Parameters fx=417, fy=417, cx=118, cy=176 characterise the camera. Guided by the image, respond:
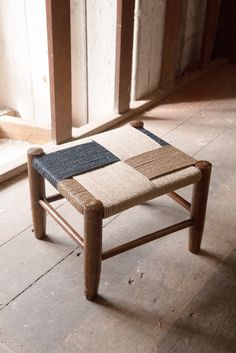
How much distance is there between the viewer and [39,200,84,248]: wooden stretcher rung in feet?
3.78

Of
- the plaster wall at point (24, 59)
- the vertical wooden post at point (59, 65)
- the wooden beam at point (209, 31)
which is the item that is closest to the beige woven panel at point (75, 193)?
the vertical wooden post at point (59, 65)

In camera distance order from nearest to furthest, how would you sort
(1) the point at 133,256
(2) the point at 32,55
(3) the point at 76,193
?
(3) the point at 76,193
(1) the point at 133,256
(2) the point at 32,55

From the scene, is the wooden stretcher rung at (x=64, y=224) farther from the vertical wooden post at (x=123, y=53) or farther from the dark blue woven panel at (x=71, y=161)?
the vertical wooden post at (x=123, y=53)

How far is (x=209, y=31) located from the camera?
9.60 feet

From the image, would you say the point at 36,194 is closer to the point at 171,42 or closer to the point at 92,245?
the point at 92,245

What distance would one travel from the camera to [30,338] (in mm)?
1052

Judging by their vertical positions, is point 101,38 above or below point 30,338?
above

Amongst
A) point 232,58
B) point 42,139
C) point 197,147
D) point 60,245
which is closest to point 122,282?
point 60,245

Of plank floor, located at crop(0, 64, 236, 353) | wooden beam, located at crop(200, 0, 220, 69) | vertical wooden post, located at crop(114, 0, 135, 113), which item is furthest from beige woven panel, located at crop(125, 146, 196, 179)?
wooden beam, located at crop(200, 0, 220, 69)

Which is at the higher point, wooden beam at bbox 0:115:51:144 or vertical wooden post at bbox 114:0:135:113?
vertical wooden post at bbox 114:0:135:113

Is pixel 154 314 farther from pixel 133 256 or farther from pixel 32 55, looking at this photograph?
pixel 32 55

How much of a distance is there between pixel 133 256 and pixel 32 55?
1659mm

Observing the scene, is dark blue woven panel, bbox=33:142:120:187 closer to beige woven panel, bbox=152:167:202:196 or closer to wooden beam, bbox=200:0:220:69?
beige woven panel, bbox=152:167:202:196

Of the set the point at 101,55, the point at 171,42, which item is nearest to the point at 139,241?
the point at 101,55
